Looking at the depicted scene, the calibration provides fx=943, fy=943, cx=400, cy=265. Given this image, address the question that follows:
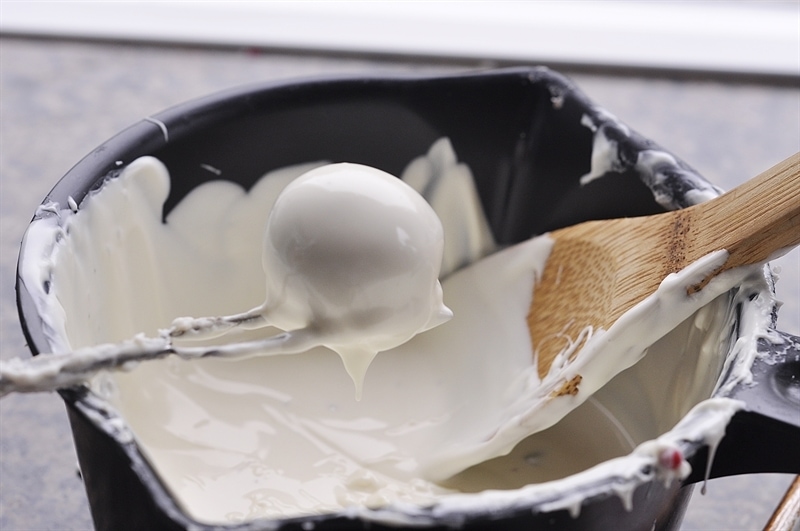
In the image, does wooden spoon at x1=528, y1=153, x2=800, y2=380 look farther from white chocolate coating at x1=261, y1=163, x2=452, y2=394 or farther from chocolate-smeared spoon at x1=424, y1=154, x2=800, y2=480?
white chocolate coating at x1=261, y1=163, x2=452, y2=394

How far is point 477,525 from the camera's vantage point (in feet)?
1.76

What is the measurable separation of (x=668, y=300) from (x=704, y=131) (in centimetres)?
77

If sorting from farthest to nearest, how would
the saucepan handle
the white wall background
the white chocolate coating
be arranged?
1. the white wall background
2. the white chocolate coating
3. the saucepan handle

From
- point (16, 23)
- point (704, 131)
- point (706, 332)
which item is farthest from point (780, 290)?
point (16, 23)

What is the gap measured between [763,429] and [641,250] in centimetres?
23

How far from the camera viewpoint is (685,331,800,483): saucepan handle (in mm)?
616

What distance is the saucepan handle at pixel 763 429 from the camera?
616mm

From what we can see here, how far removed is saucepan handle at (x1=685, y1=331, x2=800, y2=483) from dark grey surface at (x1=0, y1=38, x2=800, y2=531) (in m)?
0.52

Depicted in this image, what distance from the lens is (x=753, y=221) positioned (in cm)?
72

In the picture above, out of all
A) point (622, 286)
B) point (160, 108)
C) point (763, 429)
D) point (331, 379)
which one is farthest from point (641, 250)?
point (160, 108)

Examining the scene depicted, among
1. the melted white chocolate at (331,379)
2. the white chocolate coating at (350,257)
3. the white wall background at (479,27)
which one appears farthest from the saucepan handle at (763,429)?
the white wall background at (479,27)

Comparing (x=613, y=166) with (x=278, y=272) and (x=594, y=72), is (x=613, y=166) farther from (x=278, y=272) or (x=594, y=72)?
(x=594, y=72)

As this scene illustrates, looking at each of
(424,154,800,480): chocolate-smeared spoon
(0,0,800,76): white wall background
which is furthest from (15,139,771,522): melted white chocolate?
(0,0,800,76): white wall background

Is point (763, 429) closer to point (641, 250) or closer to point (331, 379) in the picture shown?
point (641, 250)
